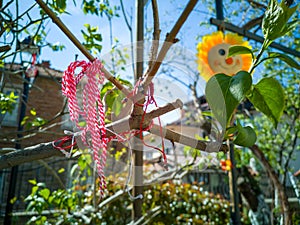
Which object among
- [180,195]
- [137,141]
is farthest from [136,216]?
[180,195]

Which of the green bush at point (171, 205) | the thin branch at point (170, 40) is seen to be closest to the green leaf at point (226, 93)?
the thin branch at point (170, 40)

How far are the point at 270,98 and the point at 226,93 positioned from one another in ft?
0.35

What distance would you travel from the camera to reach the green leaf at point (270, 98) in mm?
348

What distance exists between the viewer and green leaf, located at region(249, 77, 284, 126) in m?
0.35

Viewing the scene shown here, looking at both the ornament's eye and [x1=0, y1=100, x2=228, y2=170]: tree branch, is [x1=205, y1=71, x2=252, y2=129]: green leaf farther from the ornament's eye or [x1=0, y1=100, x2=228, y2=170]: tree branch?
the ornament's eye

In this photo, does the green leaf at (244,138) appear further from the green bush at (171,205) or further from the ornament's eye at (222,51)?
the green bush at (171,205)

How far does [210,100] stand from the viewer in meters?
0.29

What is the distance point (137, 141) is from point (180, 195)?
8.48 ft

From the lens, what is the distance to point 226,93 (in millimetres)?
282

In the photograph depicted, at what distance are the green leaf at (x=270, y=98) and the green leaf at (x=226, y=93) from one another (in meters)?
0.08

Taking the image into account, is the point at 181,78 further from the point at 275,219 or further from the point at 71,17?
the point at 275,219

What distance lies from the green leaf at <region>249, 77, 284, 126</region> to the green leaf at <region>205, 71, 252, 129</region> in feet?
0.26

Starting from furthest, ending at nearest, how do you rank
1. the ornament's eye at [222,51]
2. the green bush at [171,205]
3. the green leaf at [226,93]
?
the green bush at [171,205] < the ornament's eye at [222,51] < the green leaf at [226,93]

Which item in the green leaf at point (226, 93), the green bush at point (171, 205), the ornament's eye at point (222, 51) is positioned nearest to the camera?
the green leaf at point (226, 93)
